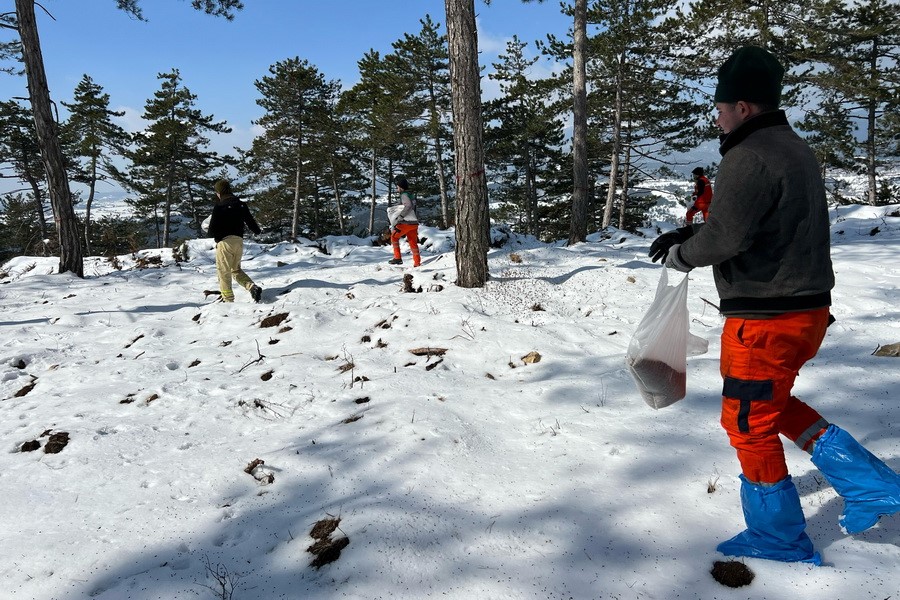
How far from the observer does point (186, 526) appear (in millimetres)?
2377

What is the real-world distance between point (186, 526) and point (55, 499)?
98 cm

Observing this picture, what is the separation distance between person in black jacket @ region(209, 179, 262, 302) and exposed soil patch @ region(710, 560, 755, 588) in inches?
264

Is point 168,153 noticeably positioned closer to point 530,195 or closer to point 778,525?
point 530,195

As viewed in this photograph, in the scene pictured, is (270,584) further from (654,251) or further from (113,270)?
(113,270)

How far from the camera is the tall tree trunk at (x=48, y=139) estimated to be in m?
8.45

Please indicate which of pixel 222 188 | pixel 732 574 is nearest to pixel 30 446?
pixel 732 574

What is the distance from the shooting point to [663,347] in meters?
2.24

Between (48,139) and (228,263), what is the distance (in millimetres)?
5262

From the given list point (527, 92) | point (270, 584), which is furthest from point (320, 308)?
point (527, 92)

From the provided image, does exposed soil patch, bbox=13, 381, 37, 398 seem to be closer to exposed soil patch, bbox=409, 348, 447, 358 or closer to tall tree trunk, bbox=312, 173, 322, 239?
exposed soil patch, bbox=409, 348, 447, 358

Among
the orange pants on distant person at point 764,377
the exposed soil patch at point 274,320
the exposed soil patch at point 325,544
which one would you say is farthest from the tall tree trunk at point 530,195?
the exposed soil patch at point 325,544

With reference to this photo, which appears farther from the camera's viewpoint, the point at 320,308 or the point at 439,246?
the point at 439,246

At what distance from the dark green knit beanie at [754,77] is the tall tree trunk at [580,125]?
9.71m

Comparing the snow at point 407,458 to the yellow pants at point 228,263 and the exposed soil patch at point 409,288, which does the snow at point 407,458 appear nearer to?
the exposed soil patch at point 409,288
